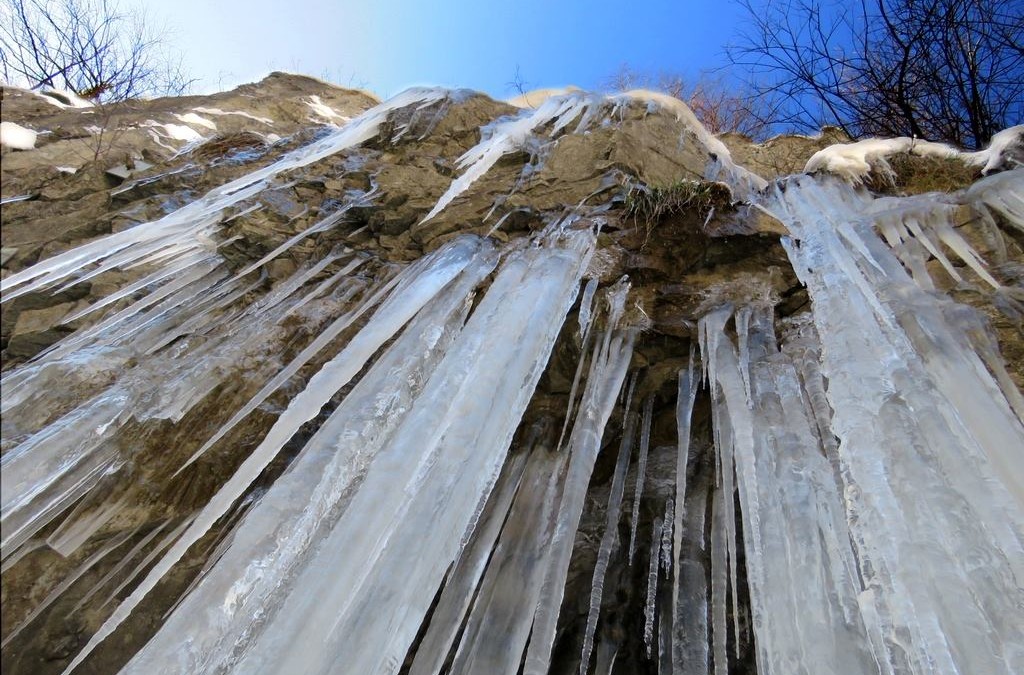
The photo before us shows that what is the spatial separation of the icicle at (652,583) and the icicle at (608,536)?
0.18 meters

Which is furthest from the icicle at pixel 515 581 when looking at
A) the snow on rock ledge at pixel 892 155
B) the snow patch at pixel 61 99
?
the snow patch at pixel 61 99

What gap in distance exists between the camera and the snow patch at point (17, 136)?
154 inches

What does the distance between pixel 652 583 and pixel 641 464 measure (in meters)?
0.54

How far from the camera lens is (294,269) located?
3396mm

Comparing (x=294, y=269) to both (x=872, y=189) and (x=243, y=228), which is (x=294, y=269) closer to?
(x=243, y=228)

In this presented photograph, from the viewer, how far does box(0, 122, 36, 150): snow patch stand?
392 cm

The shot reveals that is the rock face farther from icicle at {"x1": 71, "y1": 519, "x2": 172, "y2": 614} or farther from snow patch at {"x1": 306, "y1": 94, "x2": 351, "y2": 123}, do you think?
snow patch at {"x1": 306, "y1": 94, "x2": 351, "y2": 123}

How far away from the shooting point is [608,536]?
8.21 feet

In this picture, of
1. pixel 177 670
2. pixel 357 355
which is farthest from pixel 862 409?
pixel 177 670

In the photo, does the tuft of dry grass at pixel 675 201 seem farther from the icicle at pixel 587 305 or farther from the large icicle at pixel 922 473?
the large icicle at pixel 922 473

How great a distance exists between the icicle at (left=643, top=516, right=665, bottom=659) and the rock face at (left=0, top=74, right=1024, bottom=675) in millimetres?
A: 27

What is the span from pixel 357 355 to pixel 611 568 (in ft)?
5.22

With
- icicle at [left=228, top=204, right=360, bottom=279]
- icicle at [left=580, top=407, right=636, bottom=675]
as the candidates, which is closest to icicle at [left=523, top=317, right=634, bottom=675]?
icicle at [left=580, top=407, right=636, bottom=675]

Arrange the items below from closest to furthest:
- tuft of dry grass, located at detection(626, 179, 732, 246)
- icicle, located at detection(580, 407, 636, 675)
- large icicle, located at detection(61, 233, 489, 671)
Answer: large icicle, located at detection(61, 233, 489, 671)
icicle, located at detection(580, 407, 636, 675)
tuft of dry grass, located at detection(626, 179, 732, 246)
